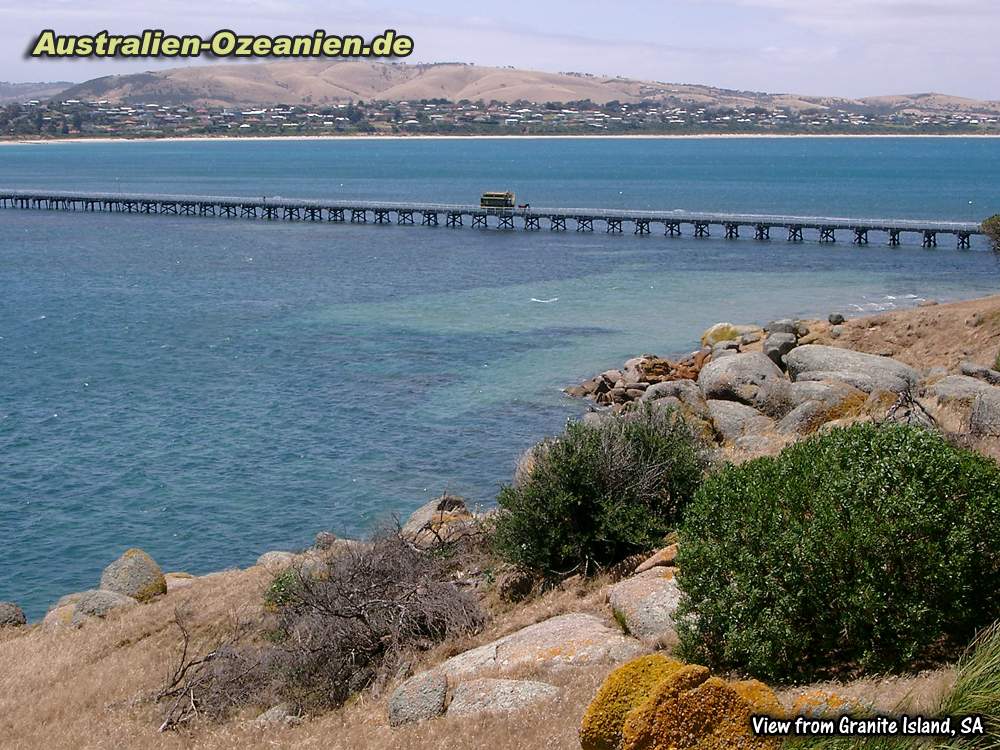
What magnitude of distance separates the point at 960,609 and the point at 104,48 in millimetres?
53306

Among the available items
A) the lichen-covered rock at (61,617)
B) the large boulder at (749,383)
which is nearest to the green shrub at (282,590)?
the lichen-covered rock at (61,617)

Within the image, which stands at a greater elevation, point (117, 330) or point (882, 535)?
point (882, 535)

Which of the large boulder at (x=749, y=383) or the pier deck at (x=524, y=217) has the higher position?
the pier deck at (x=524, y=217)

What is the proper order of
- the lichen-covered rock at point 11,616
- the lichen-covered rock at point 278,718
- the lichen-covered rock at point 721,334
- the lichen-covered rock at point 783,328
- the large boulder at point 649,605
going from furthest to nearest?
1. the lichen-covered rock at point 721,334
2. the lichen-covered rock at point 783,328
3. the lichen-covered rock at point 11,616
4. the lichen-covered rock at point 278,718
5. the large boulder at point 649,605

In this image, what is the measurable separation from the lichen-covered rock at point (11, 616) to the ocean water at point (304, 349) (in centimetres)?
191

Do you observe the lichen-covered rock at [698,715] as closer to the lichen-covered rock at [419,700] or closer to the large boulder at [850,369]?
the lichen-covered rock at [419,700]

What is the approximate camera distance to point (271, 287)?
55.4 m

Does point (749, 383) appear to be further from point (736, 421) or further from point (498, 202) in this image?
point (498, 202)

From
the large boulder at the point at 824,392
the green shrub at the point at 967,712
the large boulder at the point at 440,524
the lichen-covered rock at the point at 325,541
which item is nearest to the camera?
the green shrub at the point at 967,712

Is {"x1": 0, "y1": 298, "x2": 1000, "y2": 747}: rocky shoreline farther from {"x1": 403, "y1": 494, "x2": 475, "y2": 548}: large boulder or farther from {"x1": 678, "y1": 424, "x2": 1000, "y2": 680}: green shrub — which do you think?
{"x1": 678, "y1": 424, "x2": 1000, "y2": 680}: green shrub

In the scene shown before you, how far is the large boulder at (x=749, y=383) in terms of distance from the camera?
25688 mm

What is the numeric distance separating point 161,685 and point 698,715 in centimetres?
824

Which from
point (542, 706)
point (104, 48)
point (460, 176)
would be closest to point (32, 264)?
point (104, 48)

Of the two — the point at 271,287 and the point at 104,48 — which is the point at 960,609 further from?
the point at 104,48
